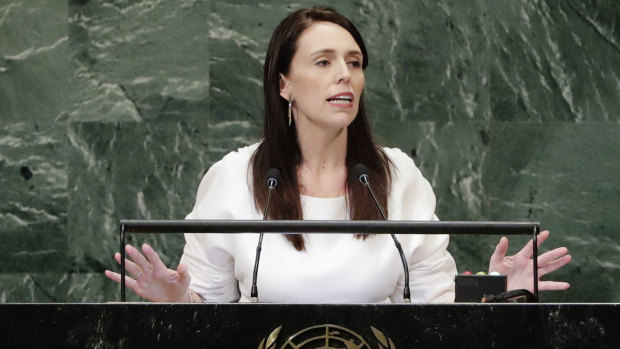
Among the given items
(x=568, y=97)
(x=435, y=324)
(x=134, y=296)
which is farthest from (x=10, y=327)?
(x=568, y=97)

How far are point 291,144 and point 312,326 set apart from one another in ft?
4.71

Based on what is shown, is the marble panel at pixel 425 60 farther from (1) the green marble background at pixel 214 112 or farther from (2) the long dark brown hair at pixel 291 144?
(2) the long dark brown hair at pixel 291 144

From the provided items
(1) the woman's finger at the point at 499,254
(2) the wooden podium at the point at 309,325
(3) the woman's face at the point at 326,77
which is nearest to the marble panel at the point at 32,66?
(3) the woman's face at the point at 326,77

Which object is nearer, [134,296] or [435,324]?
[435,324]

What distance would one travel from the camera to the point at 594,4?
14.3 ft

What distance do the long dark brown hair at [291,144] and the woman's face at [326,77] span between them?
1.5 inches

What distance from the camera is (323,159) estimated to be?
3018 mm

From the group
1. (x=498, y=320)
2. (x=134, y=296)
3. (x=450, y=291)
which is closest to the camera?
(x=498, y=320)

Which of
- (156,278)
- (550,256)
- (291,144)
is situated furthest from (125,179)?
(550,256)

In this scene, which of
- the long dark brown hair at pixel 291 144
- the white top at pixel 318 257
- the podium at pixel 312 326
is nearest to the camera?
the podium at pixel 312 326

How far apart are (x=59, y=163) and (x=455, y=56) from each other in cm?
187

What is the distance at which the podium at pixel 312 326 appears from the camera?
1.64 metres

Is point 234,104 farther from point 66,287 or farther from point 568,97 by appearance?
point 568,97

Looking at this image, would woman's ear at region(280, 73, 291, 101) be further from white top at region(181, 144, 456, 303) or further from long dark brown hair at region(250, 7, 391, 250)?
white top at region(181, 144, 456, 303)
